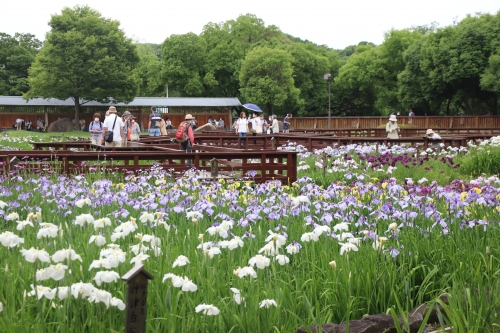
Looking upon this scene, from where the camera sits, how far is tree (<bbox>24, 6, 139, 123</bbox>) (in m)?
51.9

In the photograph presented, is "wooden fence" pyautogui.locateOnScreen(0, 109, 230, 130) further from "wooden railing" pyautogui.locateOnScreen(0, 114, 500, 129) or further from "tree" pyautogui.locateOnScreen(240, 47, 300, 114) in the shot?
"tree" pyautogui.locateOnScreen(240, 47, 300, 114)

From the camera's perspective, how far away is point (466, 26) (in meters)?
49.2

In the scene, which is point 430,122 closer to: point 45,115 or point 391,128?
point 391,128

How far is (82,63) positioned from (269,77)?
1701 centimetres

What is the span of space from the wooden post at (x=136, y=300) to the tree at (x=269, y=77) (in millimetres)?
55061

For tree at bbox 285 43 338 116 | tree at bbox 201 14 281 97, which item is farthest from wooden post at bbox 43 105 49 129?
tree at bbox 285 43 338 116

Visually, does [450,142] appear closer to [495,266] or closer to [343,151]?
[343,151]

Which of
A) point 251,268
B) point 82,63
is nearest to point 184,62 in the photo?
point 82,63

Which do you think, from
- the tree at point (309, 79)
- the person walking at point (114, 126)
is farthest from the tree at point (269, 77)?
the person walking at point (114, 126)

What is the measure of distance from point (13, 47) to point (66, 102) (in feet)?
38.8

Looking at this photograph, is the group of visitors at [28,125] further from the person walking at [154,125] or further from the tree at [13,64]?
the person walking at [154,125]

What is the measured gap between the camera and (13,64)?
6481 centimetres

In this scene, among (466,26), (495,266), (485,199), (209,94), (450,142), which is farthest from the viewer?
(209,94)

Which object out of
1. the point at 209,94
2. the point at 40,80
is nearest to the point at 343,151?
the point at 40,80
